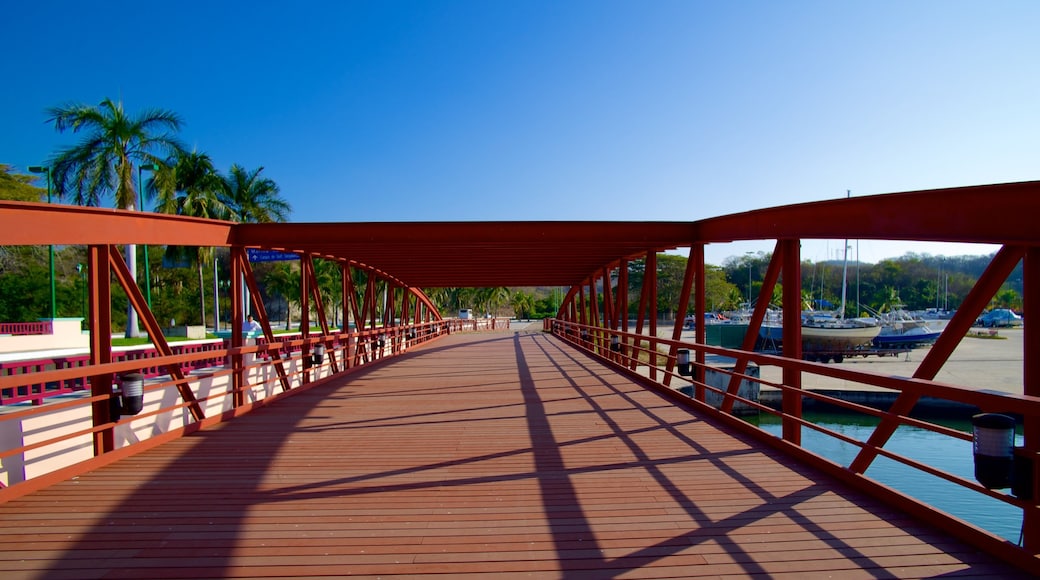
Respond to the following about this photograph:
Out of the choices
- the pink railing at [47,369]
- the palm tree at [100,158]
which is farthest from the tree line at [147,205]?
the pink railing at [47,369]

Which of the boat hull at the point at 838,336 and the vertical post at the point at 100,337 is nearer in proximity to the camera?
the vertical post at the point at 100,337

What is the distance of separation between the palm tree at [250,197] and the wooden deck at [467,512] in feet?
89.8

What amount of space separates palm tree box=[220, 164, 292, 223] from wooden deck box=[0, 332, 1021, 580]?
27358mm

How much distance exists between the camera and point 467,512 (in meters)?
4.24

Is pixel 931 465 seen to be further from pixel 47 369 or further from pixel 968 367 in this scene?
pixel 968 367

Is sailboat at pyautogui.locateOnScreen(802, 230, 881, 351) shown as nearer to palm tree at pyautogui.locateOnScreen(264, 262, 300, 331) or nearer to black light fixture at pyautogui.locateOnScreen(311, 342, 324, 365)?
black light fixture at pyautogui.locateOnScreen(311, 342, 324, 365)

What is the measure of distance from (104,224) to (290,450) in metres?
3.18

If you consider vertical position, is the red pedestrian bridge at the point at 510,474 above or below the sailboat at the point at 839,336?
above

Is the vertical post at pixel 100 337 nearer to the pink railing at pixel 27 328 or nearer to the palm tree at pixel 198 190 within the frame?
the pink railing at pixel 27 328

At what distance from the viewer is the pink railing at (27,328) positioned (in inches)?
812

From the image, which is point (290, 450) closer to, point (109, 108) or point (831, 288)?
point (109, 108)

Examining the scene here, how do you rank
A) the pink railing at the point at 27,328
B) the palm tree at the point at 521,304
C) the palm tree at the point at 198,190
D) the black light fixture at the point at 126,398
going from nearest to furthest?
the black light fixture at the point at 126,398
the pink railing at the point at 27,328
the palm tree at the point at 198,190
the palm tree at the point at 521,304

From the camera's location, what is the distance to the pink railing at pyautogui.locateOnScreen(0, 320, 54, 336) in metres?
Result: 20.6

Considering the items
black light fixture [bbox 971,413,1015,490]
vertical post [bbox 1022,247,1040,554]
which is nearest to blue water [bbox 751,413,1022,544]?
vertical post [bbox 1022,247,1040,554]
